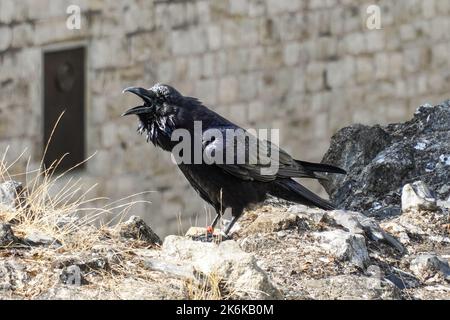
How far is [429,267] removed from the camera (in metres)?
7.11

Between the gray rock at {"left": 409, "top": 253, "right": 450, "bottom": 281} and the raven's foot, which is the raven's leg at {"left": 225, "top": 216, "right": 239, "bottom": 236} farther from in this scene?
the gray rock at {"left": 409, "top": 253, "right": 450, "bottom": 281}

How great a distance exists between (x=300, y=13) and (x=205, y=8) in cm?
179

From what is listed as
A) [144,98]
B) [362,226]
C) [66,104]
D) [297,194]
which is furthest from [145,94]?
[66,104]

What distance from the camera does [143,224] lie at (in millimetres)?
7371

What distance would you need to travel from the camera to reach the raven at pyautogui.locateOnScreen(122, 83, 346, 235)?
7789mm

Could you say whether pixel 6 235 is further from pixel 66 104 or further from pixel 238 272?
pixel 66 104

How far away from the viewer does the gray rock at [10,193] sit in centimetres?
760

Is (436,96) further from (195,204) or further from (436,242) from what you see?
(436,242)

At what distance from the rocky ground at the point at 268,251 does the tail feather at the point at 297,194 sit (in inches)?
2.3

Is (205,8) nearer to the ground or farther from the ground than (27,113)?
farther from the ground

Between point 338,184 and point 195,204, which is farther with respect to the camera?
point 195,204

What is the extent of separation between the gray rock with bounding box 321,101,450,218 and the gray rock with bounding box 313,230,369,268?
1.17 m

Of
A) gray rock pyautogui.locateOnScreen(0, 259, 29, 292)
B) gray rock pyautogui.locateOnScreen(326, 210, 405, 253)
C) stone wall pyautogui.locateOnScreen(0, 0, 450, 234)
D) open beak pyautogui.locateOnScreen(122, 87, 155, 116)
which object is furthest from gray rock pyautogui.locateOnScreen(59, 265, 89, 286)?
stone wall pyautogui.locateOnScreen(0, 0, 450, 234)
